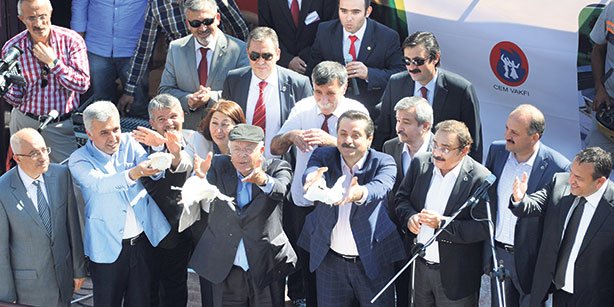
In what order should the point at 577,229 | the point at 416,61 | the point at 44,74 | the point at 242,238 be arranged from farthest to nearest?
the point at 44,74 → the point at 416,61 → the point at 242,238 → the point at 577,229

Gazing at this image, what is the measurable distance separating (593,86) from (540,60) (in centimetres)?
40

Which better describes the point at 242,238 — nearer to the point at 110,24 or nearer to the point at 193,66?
the point at 193,66

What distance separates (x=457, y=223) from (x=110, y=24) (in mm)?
A: 3544

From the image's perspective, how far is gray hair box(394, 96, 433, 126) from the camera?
6047mm

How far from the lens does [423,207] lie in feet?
19.2

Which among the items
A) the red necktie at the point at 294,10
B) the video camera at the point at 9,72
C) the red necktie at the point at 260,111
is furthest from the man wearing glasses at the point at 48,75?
the red necktie at the point at 294,10

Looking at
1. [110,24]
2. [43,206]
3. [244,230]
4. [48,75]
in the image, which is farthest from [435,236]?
[110,24]

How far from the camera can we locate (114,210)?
602 centimetres

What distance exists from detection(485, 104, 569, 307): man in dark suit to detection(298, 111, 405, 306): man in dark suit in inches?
23.8

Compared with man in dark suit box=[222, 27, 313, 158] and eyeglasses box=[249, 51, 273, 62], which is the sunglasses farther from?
eyeglasses box=[249, 51, 273, 62]

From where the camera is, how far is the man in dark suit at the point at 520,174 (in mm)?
5848

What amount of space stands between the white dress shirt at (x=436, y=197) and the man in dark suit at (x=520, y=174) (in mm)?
315

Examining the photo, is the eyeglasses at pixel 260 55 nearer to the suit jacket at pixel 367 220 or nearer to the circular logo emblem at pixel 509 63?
the suit jacket at pixel 367 220

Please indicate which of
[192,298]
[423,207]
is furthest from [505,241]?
[192,298]
